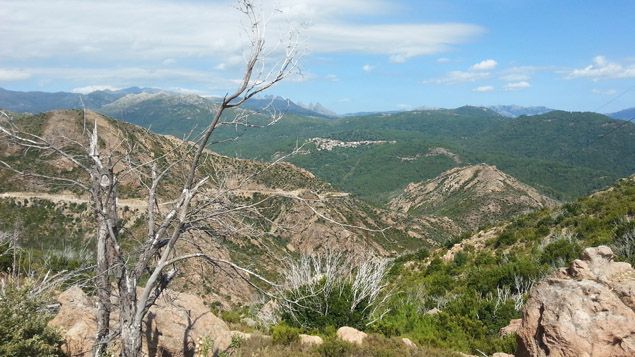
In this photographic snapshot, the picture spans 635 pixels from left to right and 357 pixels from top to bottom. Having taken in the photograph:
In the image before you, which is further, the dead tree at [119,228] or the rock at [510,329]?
the rock at [510,329]

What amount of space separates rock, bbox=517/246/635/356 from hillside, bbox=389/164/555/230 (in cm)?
8398

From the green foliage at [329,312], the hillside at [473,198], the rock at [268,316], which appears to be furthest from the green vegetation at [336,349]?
the hillside at [473,198]

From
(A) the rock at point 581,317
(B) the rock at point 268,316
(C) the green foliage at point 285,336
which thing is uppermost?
(A) the rock at point 581,317

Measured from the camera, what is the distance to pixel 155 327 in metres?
8.41

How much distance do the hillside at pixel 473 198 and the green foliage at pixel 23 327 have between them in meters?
88.0

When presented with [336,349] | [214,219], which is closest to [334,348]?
[336,349]

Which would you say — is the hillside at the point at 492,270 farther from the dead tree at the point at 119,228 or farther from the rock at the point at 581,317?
the dead tree at the point at 119,228

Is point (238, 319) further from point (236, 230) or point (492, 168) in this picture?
point (492, 168)

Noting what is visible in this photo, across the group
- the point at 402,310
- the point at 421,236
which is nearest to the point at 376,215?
the point at 421,236

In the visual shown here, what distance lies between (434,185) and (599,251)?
5250 inches

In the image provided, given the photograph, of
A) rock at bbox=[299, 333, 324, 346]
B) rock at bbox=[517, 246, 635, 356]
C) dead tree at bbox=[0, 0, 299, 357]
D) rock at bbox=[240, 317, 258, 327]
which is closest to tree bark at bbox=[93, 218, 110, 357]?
dead tree at bbox=[0, 0, 299, 357]

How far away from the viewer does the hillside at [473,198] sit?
9850 cm

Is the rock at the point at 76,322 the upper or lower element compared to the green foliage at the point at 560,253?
upper

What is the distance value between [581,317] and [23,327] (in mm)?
8030
